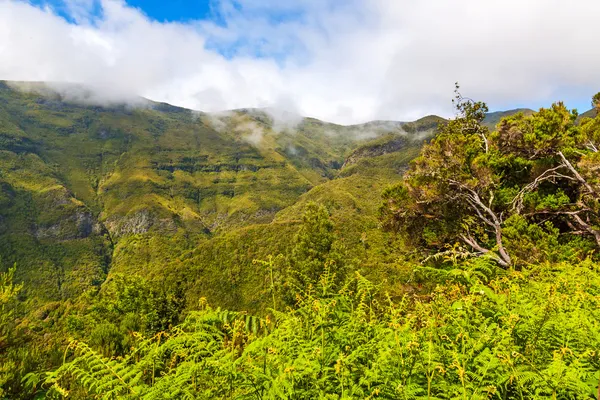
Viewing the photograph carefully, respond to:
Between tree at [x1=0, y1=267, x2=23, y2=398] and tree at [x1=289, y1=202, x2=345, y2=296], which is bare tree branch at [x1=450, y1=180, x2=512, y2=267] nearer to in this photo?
tree at [x1=0, y1=267, x2=23, y2=398]

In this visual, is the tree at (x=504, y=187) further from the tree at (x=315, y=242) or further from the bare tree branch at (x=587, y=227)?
the tree at (x=315, y=242)

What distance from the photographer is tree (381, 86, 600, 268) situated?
12.2m

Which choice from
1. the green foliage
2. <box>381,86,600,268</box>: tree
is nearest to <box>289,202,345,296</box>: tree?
<box>381,86,600,268</box>: tree

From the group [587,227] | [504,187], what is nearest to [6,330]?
[587,227]

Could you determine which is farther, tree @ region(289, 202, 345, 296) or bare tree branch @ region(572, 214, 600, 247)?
tree @ region(289, 202, 345, 296)

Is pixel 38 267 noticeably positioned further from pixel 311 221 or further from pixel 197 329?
pixel 197 329

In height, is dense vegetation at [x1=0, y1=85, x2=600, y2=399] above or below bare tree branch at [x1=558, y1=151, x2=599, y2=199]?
below

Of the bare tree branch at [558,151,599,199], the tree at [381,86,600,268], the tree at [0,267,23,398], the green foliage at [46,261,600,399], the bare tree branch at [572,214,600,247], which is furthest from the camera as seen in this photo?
the tree at [381,86,600,268]

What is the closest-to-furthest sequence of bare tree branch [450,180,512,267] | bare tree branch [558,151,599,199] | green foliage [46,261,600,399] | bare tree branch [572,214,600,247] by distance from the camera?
1. green foliage [46,261,600,399]
2. bare tree branch [572,214,600,247]
3. bare tree branch [558,151,599,199]
4. bare tree branch [450,180,512,267]

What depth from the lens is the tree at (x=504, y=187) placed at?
12.2 m

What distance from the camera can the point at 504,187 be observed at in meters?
Answer: 14.9

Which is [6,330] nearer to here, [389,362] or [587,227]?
[389,362]

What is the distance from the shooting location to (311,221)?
101 feet

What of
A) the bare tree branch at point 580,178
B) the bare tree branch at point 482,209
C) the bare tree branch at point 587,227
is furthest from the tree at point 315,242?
the bare tree branch at point 580,178
